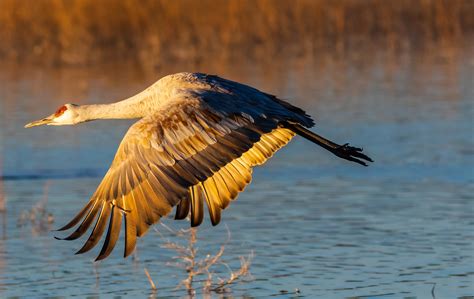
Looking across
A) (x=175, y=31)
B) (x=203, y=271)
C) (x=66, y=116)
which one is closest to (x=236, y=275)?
(x=203, y=271)

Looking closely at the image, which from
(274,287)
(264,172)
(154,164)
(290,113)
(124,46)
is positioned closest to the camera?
(154,164)

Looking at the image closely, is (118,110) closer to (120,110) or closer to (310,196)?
(120,110)

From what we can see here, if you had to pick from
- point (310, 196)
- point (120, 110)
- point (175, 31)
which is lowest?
point (120, 110)

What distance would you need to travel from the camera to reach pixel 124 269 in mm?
8508

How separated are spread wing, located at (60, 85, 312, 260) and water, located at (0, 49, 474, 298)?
4.53 feet

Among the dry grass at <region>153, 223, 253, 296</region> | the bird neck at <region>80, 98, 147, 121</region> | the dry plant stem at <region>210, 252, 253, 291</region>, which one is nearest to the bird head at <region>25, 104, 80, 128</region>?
the bird neck at <region>80, 98, 147, 121</region>

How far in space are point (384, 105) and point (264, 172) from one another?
4.25 metres

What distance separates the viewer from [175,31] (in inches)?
844

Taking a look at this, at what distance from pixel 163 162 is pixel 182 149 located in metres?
0.14

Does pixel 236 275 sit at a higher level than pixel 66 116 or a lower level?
lower

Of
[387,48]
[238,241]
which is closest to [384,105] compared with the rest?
[387,48]

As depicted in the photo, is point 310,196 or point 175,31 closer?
point 310,196

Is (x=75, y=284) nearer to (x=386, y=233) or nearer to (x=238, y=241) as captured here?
(x=238, y=241)

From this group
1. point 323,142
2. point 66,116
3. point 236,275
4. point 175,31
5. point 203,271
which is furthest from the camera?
point 175,31
